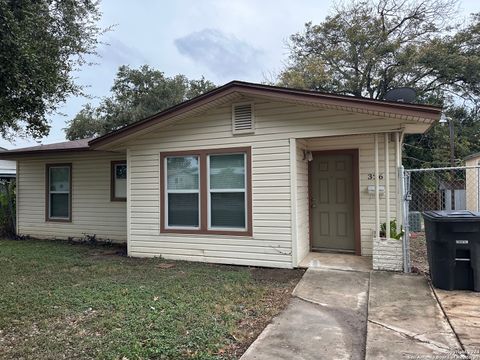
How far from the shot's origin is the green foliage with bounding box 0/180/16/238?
1091 centimetres

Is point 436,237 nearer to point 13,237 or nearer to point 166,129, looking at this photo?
point 166,129

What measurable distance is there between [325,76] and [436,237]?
1721 centimetres

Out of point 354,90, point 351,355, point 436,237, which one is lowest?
point 351,355

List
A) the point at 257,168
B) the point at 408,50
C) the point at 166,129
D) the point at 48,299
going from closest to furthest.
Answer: the point at 48,299
the point at 257,168
the point at 166,129
the point at 408,50

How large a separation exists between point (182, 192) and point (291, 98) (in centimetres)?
290

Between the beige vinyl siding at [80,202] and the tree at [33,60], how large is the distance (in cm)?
210

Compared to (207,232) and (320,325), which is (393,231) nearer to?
(320,325)

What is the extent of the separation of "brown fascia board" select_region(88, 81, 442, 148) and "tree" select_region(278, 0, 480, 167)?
1466 centimetres

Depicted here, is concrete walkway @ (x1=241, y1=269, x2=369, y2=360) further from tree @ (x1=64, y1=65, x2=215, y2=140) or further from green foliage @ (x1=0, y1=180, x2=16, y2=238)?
tree @ (x1=64, y1=65, x2=215, y2=140)

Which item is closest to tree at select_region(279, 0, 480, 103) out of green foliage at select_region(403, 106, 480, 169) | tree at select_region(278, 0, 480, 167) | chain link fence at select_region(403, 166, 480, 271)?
tree at select_region(278, 0, 480, 167)

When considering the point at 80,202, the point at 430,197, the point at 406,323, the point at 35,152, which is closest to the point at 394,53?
→ the point at 430,197

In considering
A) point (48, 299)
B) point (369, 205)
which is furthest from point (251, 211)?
point (48, 299)

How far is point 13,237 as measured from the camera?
10.4 metres

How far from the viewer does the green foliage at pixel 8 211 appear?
429 inches
